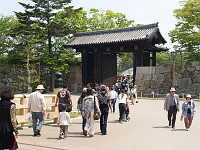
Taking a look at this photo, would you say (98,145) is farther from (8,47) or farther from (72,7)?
(8,47)

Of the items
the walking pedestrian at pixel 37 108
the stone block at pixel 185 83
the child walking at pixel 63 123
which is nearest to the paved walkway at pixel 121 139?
the child walking at pixel 63 123

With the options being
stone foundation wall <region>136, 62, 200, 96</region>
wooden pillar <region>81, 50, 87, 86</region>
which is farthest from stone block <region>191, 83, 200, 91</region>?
wooden pillar <region>81, 50, 87, 86</region>

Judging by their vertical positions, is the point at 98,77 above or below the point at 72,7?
below

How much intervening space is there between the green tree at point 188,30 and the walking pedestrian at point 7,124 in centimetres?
2691

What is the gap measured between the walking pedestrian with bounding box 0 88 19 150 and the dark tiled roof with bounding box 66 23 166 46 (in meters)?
22.4

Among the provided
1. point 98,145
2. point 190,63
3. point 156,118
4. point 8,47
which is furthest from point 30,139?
point 8,47

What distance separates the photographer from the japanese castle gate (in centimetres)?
2900

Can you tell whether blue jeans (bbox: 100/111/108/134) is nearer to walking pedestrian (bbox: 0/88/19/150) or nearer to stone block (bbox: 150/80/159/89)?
walking pedestrian (bbox: 0/88/19/150)

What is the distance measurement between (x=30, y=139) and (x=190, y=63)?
2215 centimetres

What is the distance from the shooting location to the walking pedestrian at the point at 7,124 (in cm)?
572

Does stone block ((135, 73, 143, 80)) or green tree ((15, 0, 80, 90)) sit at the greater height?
green tree ((15, 0, 80, 90))

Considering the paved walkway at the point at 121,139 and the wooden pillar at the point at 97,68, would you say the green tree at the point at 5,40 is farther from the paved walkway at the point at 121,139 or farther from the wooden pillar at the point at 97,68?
the paved walkway at the point at 121,139

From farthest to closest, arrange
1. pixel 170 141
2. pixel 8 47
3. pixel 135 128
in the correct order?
pixel 8 47 < pixel 135 128 < pixel 170 141

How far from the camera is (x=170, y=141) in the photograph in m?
8.98
